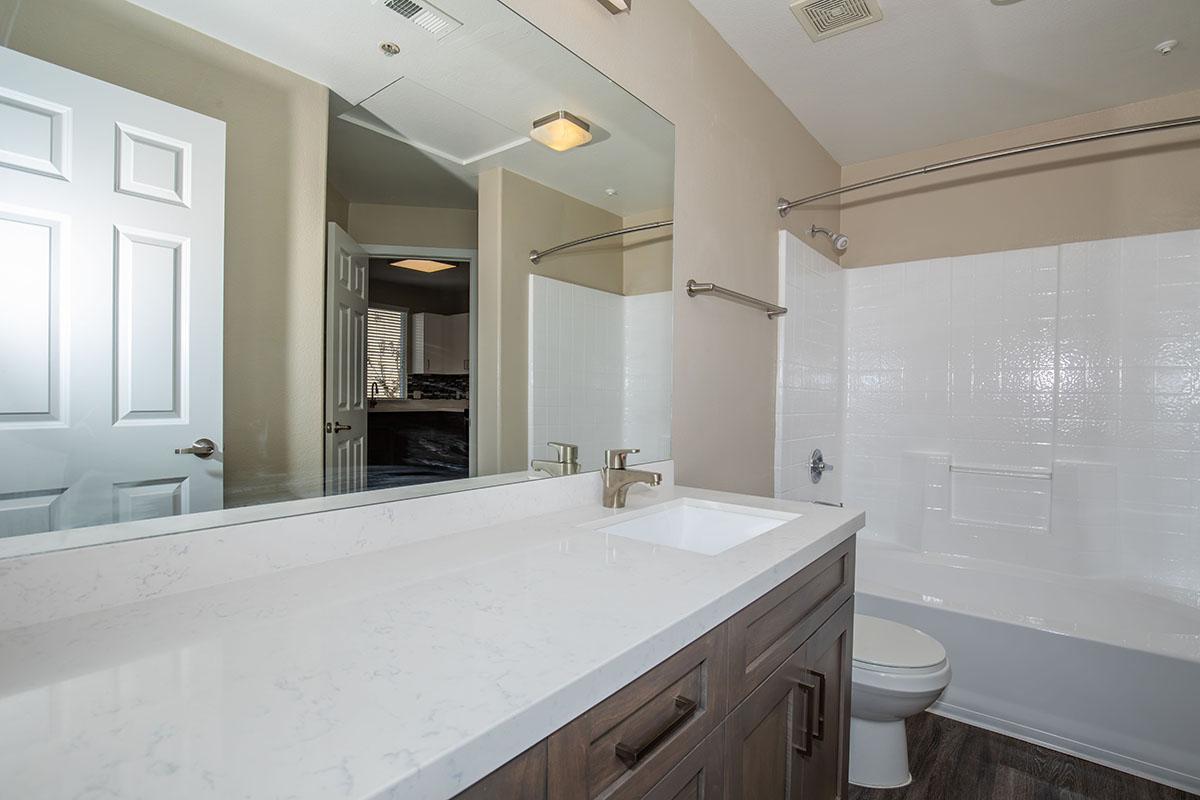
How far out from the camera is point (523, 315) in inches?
52.7

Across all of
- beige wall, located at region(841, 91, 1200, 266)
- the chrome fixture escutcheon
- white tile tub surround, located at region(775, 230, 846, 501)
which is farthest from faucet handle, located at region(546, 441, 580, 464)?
beige wall, located at region(841, 91, 1200, 266)

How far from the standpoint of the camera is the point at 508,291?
1290 millimetres

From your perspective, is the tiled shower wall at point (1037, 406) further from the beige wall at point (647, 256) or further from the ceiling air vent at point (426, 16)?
the ceiling air vent at point (426, 16)

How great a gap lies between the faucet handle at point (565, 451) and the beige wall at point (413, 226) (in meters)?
0.52

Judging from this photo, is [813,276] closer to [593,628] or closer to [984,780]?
[984,780]

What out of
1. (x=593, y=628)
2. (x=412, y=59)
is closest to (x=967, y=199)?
(x=412, y=59)

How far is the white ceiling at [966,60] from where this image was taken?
1.92 meters

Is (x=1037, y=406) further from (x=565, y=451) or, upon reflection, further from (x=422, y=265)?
(x=422, y=265)

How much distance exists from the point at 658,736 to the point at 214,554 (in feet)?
2.16

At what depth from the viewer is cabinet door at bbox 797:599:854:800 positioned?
119cm

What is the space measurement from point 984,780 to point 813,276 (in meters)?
2.08

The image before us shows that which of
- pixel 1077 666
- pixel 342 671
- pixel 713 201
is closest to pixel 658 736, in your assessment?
pixel 342 671

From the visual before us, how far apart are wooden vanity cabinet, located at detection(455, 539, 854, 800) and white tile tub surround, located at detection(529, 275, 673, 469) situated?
2.10 feet

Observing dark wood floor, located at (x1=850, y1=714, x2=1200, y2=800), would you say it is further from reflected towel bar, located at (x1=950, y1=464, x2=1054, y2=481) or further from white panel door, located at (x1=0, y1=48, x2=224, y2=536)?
white panel door, located at (x1=0, y1=48, x2=224, y2=536)
